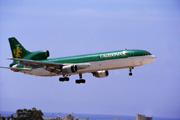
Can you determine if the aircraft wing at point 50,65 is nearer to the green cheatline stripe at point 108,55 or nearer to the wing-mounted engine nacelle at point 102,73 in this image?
the green cheatline stripe at point 108,55

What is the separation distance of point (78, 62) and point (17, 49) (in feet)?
63.4

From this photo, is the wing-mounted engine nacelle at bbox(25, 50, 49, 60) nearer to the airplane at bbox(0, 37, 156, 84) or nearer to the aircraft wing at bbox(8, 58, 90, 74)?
the airplane at bbox(0, 37, 156, 84)

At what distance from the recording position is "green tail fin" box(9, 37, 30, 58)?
10469cm

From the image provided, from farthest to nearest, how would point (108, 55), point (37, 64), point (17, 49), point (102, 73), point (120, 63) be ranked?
point (17, 49)
point (102, 73)
point (37, 64)
point (108, 55)
point (120, 63)

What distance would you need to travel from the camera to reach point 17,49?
10538 centimetres

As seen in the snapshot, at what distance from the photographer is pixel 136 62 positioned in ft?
295

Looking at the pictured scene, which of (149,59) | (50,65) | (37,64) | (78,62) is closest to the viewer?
(149,59)

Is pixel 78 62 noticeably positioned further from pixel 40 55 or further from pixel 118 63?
pixel 40 55

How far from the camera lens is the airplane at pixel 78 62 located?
90125 mm

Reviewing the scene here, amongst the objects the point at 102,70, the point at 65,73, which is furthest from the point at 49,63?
the point at 102,70

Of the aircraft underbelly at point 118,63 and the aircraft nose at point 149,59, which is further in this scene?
the aircraft nose at point 149,59

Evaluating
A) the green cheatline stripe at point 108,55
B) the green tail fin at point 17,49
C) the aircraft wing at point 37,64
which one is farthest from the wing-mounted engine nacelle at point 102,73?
the green tail fin at point 17,49

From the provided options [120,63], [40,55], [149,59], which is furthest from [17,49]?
[149,59]

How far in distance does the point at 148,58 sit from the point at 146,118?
1296cm
